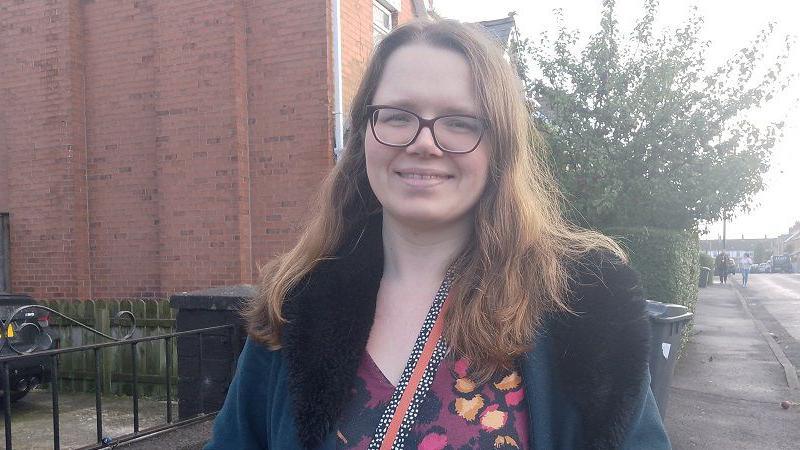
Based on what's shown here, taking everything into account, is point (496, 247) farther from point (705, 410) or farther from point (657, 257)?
point (657, 257)

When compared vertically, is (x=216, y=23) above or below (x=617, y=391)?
above

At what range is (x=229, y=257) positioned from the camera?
7.02m

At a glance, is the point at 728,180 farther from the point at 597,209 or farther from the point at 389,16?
the point at 389,16

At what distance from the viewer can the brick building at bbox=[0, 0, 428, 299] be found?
22.9ft

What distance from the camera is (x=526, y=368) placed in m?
1.29

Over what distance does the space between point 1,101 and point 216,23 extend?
10.9ft

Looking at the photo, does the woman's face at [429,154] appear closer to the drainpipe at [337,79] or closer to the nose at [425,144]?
the nose at [425,144]

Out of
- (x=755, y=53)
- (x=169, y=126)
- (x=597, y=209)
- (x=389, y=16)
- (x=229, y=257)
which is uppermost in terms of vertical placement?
(x=389, y=16)

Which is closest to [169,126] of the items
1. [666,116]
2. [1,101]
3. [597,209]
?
[1,101]

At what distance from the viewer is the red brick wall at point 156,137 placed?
698 centimetres

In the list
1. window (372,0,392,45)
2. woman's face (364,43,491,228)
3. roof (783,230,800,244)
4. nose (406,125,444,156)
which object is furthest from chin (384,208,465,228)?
roof (783,230,800,244)

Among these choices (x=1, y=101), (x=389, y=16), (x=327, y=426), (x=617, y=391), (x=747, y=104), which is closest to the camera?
(x=617, y=391)

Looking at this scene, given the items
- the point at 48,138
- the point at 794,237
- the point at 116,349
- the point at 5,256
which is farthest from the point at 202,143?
the point at 794,237

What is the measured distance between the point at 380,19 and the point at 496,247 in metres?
8.07
